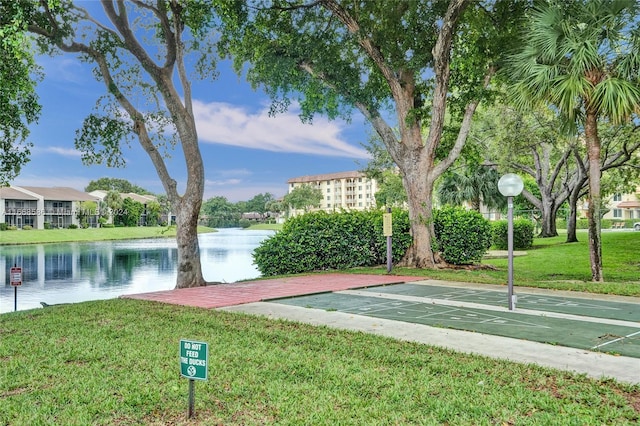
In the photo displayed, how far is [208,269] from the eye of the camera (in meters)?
21.6

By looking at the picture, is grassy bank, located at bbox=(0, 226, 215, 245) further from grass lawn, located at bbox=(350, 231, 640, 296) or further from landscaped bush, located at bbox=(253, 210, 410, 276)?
grass lawn, located at bbox=(350, 231, 640, 296)

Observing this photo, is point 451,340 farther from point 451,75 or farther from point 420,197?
point 451,75

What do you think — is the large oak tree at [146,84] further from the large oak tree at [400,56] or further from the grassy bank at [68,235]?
the grassy bank at [68,235]

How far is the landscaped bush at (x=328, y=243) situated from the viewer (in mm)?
14586

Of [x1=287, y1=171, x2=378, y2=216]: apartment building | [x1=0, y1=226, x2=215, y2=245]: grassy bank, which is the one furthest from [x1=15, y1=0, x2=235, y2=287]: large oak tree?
[x1=287, y1=171, x2=378, y2=216]: apartment building

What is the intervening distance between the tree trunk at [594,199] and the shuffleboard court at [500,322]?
501 cm

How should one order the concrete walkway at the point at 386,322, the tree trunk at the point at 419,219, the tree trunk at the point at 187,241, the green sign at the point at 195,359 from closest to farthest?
the green sign at the point at 195,359
the concrete walkway at the point at 386,322
the tree trunk at the point at 187,241
the tree trunk at the point at 419,219

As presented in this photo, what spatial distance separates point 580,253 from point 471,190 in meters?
10.7

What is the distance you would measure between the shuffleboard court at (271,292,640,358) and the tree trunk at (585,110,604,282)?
5.01 metres

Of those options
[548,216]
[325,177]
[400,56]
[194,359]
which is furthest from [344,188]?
[194,359]

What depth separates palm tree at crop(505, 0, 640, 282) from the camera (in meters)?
10.5

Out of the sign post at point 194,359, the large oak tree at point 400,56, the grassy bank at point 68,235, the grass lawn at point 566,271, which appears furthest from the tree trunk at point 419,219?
the grassy bank at point 68,235

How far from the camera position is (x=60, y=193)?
61.1 metres

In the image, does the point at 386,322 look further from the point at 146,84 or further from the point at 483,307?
the point at 146,84
